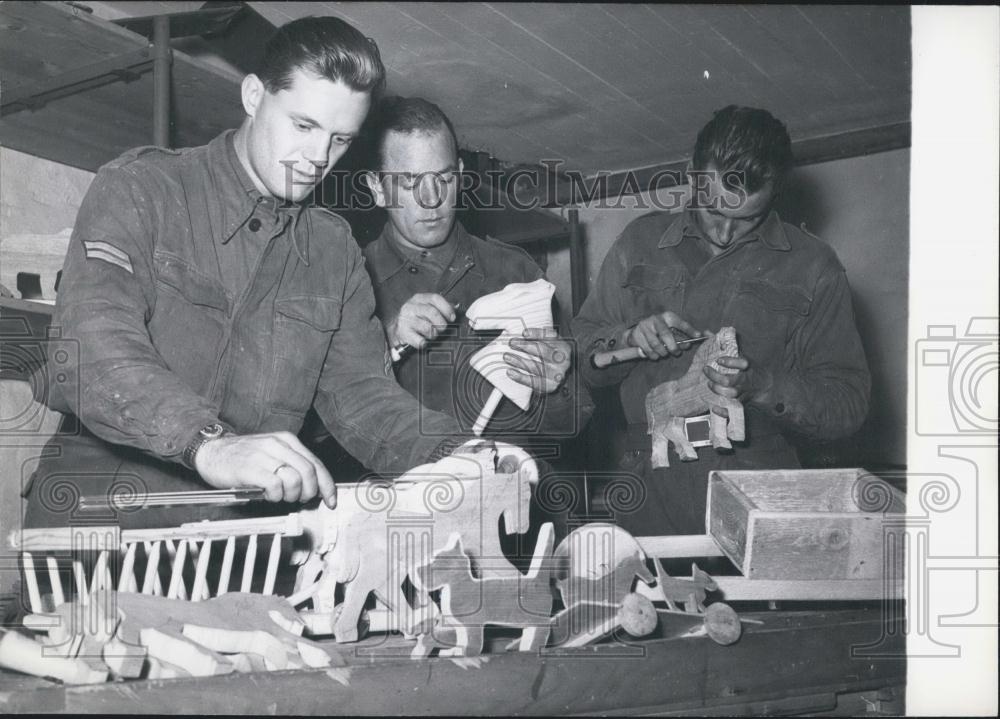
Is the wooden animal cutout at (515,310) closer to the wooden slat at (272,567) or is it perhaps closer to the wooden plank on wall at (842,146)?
the wooden slat at (272,567)

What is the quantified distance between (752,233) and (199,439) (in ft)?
5.02

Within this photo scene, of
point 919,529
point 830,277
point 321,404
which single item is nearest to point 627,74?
point 830,277

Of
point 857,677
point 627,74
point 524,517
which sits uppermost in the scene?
point 627,74

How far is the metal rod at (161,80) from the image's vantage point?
1916mm

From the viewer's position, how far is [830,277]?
2.13m

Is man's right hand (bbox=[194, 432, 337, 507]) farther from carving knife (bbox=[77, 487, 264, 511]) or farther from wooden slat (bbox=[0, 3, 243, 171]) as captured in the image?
wooden slat (bbox=[0, 3, 243, 171])

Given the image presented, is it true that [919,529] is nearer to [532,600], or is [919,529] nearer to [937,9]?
[532,600]

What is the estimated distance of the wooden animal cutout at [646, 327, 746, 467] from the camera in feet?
5.49

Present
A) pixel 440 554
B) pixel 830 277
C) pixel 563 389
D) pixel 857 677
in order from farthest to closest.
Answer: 1. pixel 830 277
2. pixel 563 389
3. pixel 857 677
4. pixel 440 554

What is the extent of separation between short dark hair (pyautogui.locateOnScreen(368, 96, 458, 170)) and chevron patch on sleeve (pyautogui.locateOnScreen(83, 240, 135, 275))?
2.73ft

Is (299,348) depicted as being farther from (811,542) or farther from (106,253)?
(811,542)

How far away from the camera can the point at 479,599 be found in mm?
1093

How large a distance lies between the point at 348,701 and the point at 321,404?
0.78 meters

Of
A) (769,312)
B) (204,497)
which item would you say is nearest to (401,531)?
(204,497)
